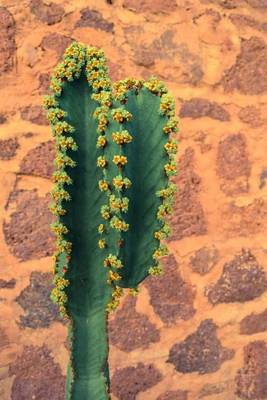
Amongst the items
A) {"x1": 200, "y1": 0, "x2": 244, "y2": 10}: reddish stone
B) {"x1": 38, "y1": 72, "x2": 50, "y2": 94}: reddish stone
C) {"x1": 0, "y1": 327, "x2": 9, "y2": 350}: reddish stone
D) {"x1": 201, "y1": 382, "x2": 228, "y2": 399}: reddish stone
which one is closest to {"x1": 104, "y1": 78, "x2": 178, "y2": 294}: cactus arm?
{"x1": 38, "y1": 72, "x2": 50, "y2": 94}: reddish stone

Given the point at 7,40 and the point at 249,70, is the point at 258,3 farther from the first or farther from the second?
the point at 7,40

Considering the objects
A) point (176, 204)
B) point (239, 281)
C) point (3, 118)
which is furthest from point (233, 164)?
point (3, 118)

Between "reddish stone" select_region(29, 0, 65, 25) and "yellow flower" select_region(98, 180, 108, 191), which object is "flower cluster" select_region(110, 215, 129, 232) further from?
"reddish stone" select_region(29, 0, 65, 25)

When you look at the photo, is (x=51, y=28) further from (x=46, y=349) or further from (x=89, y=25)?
(x=46, y=349)

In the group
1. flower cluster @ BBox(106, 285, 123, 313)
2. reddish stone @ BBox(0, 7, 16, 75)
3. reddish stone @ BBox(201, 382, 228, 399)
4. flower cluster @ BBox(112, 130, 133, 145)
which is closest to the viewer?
flower cluster @ BBox(112, 130, 133, 145)

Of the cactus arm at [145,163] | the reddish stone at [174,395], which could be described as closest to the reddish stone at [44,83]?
the cactus arm at [145,163]

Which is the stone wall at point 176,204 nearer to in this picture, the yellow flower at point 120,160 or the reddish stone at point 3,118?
the reddish stone at point 3,118

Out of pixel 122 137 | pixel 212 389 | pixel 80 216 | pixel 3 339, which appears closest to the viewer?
pixel 122 137
